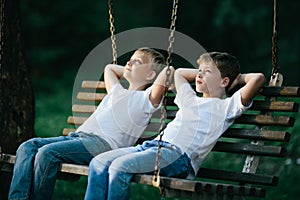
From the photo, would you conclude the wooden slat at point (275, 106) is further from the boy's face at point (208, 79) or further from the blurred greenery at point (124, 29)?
the blurred greenery at point (124, 29)

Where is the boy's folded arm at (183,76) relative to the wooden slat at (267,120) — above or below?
above

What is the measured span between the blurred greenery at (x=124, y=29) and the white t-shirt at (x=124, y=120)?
3862 millimetres

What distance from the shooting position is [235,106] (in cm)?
375

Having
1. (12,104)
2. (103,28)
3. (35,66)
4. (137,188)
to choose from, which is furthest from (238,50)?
(12,104)

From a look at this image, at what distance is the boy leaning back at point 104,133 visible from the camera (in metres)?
3.76

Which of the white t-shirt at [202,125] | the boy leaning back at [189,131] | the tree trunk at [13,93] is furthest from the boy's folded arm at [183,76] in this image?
the tree trunk at [13,93]

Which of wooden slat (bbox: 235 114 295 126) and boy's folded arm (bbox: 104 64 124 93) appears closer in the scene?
wooden slat (bbox: 235 114 295 126)

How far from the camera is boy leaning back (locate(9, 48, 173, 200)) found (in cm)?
376

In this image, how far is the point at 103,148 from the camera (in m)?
3.94

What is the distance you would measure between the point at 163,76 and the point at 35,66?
8019 mm

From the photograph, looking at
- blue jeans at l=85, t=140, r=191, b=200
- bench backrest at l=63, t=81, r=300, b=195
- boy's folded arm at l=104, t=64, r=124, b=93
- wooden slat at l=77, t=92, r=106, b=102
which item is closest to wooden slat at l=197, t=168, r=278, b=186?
bench backrest at l=63, t=81, r=300, b=195

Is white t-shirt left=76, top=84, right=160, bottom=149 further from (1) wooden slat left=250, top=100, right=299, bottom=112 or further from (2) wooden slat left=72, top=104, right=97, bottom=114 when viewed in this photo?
(1) wooden slat left=250, top=100, right=299, bottom=112

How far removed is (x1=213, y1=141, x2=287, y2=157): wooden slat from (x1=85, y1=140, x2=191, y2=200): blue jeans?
1.13 feet

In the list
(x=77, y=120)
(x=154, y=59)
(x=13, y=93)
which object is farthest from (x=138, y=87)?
(x=13, y=93)
